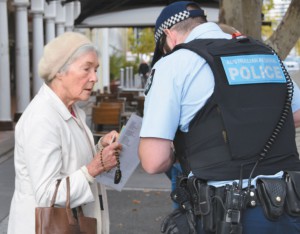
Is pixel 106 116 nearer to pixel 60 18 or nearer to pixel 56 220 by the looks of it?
pixel 56 220

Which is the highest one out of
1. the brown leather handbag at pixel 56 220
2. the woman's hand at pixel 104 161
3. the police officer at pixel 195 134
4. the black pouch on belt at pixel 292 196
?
the police officer at pixel 195 134

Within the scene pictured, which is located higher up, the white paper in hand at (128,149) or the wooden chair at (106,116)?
the white paper in hand at (128,149)

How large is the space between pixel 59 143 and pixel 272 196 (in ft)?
3.07

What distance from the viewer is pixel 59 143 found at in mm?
2422

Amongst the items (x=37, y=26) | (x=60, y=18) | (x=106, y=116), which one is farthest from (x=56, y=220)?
(x=60, y=18)

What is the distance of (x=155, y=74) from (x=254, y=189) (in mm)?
533

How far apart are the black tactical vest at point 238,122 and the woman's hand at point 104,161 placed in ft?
1.45

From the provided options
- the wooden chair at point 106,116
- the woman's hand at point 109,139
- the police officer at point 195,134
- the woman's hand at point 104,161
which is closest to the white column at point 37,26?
the wooden chair at point 106,116

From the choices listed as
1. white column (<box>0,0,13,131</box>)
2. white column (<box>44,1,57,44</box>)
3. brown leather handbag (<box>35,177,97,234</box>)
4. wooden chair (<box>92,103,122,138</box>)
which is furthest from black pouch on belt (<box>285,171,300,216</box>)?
white column (<box>44,1,57,44</box>)

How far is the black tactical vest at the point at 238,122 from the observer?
6.53 ft

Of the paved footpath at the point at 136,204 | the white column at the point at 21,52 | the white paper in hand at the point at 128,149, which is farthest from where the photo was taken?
the white column at the point at 21,52

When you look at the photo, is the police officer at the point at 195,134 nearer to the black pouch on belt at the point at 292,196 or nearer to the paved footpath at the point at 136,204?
the black pouch on belt at the point at 292,196

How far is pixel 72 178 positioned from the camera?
238cm

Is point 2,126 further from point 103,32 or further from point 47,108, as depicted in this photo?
point 103,32
